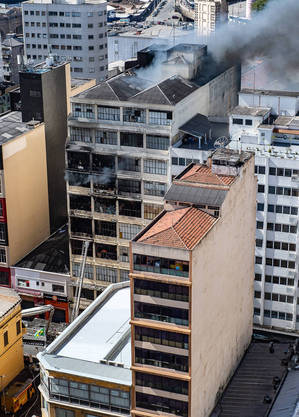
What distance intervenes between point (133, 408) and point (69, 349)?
11743 mm

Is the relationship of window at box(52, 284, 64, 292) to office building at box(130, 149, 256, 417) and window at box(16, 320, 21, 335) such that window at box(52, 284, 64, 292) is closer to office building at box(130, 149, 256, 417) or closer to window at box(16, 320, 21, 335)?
window at box(16, 320, 21, 335)

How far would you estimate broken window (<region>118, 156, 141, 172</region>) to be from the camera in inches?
4343

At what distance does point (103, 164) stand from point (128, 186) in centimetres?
473

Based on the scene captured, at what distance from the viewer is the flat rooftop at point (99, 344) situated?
82625 mm

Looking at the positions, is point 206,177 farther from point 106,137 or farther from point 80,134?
point 80,134

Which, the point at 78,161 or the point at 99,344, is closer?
the point at 99,344

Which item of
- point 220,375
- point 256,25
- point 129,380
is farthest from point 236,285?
point 256,25

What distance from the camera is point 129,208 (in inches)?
4437

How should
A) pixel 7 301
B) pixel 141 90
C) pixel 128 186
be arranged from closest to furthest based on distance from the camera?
pixel 7 301 → pixel 128 186 → pixel 141 90

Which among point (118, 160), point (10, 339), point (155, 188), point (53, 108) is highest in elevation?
point (53, 108)

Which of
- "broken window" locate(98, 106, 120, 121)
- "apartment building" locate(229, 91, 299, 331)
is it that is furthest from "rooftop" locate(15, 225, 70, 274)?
"apartment building" locate(229, 91, 299, 331)

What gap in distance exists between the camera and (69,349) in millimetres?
88375

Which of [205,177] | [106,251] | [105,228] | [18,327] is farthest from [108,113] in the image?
[18,327]

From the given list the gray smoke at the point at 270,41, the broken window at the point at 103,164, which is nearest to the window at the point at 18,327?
the broken window at the point at 103,164
